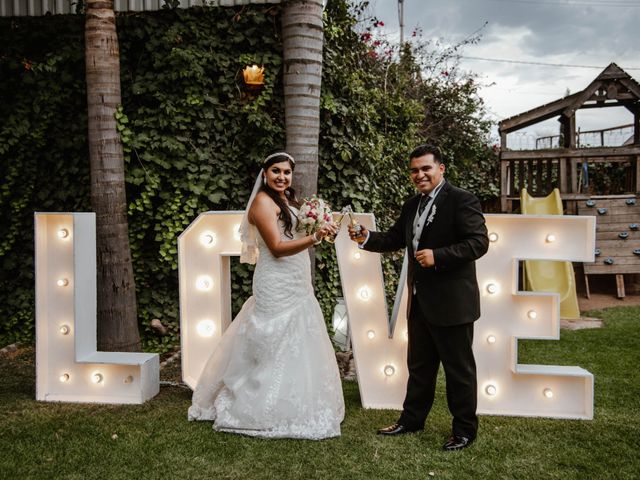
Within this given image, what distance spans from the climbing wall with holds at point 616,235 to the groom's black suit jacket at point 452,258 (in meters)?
8.05

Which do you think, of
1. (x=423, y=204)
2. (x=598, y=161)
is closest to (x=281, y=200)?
(x=423, y=204)

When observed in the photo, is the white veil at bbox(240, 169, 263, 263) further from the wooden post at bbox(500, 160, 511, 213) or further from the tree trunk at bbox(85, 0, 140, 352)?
the wooden post at bbox(500, 160, 511, 213)

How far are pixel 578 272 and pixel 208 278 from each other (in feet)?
30.9

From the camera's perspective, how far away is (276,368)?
3908mm

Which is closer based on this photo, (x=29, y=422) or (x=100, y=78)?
(x=29, y=422)

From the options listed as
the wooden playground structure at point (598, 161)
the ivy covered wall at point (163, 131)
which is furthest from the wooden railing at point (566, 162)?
the ivy covered wall at point (163, 131)

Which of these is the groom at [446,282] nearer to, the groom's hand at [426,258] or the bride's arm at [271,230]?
the groom's hand at [426,258]

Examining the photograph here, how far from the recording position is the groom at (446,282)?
3.51 metres

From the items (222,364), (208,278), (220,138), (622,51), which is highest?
(622,51)

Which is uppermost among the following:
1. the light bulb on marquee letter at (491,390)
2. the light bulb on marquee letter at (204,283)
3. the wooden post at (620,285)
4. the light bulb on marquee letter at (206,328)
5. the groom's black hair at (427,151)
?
the groom's black hair at (427,151)

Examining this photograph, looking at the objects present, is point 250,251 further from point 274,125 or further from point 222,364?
point 274,125

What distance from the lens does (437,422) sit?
4.18 metres

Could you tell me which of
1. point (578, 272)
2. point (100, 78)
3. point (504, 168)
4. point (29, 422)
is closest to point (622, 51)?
point (504, 168)

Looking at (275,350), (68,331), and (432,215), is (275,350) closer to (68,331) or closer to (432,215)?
(432,215)
